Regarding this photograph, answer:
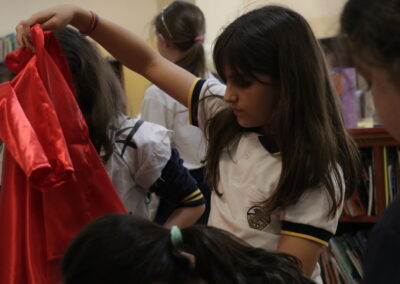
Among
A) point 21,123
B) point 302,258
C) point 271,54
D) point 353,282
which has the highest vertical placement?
point 271,54

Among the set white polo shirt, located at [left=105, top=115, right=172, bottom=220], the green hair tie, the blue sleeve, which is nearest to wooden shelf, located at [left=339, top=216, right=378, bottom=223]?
the blue sleeve

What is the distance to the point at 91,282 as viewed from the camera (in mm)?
738

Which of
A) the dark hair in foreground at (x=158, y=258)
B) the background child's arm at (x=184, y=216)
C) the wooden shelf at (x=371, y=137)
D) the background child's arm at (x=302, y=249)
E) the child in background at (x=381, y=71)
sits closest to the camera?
the child in background at (x=381, y=71)

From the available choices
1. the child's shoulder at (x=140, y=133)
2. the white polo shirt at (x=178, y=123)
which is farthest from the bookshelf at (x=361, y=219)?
the child's shoulder at (x=140, y=133)

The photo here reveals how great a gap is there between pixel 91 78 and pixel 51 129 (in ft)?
0.74

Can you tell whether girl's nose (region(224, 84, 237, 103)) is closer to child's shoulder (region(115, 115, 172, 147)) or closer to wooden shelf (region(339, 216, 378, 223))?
child's shoulder (region(115, 115, 172, 147))

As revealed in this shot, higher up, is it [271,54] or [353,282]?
[271,54]

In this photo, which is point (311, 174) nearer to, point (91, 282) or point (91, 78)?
point (91, 282)

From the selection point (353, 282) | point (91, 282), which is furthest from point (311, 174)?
point (353, 282)

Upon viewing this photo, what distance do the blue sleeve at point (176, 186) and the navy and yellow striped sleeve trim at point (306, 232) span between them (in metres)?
0.40

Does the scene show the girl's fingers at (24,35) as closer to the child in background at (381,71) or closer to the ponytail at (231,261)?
the ponytail at (231,261)

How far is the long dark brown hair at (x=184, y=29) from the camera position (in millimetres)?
1887

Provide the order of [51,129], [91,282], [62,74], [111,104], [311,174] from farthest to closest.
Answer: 1. [111,104]
2. [62,74]
3. [51,129]
4. [311,174]
5. [91,282]

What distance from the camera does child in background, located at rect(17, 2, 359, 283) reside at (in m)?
0.90
